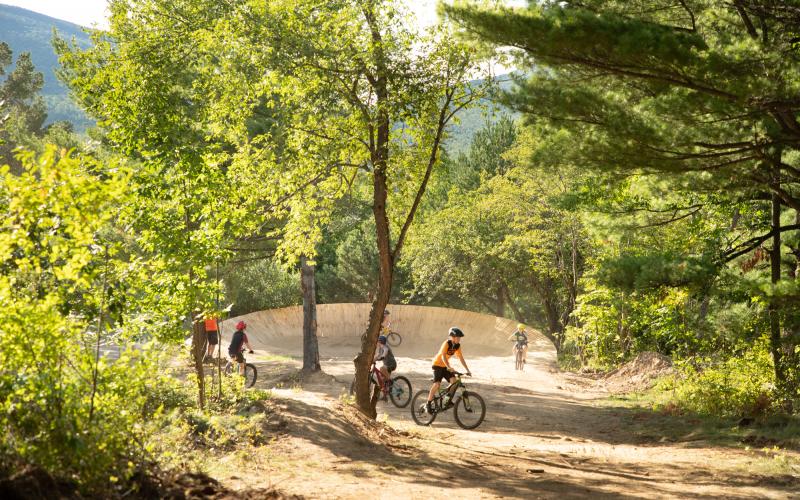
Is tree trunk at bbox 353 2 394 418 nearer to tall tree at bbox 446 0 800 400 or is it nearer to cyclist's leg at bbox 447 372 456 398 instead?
cyclist's leg at bbox 447 372 456 398

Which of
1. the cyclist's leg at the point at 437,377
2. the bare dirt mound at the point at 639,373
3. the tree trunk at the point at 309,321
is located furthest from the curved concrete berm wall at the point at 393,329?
the cyclist's leg at the point at 437,377

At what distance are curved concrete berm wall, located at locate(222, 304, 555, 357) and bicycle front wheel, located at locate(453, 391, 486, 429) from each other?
17.7 meters

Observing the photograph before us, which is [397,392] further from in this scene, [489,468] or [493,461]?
[489,468]

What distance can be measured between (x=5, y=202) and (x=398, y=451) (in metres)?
5.39

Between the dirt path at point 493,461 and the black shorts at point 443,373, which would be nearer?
the dirt path at point 493,461

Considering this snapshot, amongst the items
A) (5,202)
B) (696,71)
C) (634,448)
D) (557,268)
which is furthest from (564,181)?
(5,202)

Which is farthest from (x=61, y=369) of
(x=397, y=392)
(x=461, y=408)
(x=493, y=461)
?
(x=397, y=392)

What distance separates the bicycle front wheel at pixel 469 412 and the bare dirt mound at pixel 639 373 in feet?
21.7

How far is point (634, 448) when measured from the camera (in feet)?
33.7

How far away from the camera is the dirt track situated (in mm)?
6412

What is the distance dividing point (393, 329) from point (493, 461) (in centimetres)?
2598

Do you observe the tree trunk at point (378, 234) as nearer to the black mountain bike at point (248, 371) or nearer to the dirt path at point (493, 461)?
the dirt path at point (493, 461)

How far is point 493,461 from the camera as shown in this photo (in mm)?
8406

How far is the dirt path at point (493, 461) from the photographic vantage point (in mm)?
6383
